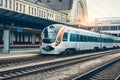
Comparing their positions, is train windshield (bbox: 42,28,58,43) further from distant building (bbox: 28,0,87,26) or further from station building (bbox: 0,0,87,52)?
distant building (bbox: 28,0,87,26)

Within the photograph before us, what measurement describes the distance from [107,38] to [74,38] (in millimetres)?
22229

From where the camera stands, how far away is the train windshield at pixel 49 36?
24.6 m

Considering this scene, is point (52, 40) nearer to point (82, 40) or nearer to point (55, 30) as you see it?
point (55, 30)

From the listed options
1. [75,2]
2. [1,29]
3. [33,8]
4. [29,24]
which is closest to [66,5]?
[75,2]

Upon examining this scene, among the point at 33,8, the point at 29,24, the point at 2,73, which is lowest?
the point at 2,73

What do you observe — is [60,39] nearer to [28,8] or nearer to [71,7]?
[28,8]

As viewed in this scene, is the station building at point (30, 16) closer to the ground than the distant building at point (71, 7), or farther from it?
closer to the ground

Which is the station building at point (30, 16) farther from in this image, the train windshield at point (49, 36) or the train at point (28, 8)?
the train windshield at point (49, 36)

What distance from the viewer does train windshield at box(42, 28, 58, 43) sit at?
24625 millimetres

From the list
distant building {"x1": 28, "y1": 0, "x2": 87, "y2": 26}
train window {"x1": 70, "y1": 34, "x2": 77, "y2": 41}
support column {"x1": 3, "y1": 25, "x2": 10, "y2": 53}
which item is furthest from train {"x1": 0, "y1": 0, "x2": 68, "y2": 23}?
train window {"x1": 70, "y1": 34, "x2": 77, "y2": 41}

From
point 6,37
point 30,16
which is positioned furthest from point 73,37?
point 6,37

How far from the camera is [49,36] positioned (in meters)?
24.9

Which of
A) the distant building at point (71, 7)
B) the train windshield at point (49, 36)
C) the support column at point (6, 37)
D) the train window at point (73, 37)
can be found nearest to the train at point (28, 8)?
the distant building at point (71, 7)

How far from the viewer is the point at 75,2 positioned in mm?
104188
